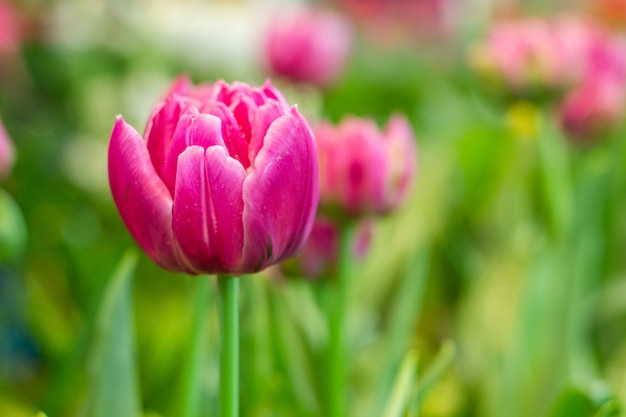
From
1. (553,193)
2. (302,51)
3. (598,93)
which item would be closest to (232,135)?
(553,193)

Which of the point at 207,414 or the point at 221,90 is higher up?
the point at 221,90

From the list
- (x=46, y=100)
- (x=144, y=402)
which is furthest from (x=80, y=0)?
(x=144, y=402)

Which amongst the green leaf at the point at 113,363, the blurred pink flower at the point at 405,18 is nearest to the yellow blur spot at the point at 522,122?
the green leaf at the point at 113,363

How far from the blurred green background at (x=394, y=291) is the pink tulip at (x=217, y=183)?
0.08 metres

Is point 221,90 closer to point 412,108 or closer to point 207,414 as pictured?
point 207,414

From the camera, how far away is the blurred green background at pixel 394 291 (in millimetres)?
418

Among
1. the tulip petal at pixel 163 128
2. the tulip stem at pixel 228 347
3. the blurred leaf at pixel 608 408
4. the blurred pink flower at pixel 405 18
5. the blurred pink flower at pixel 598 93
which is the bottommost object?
the blurred leaf at pixel 608 408

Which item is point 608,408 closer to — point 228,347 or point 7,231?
point 228,347

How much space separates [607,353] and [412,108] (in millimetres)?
702

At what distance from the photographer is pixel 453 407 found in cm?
53

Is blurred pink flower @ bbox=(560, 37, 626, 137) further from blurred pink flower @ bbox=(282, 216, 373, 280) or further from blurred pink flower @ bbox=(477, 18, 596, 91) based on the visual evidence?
blurred pink flower @ bbox=(282, 216, 373, 280)

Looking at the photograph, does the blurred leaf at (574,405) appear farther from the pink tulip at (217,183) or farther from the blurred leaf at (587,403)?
the pink tulip at (217,183)

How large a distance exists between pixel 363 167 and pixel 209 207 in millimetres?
167

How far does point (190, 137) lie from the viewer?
241mm
